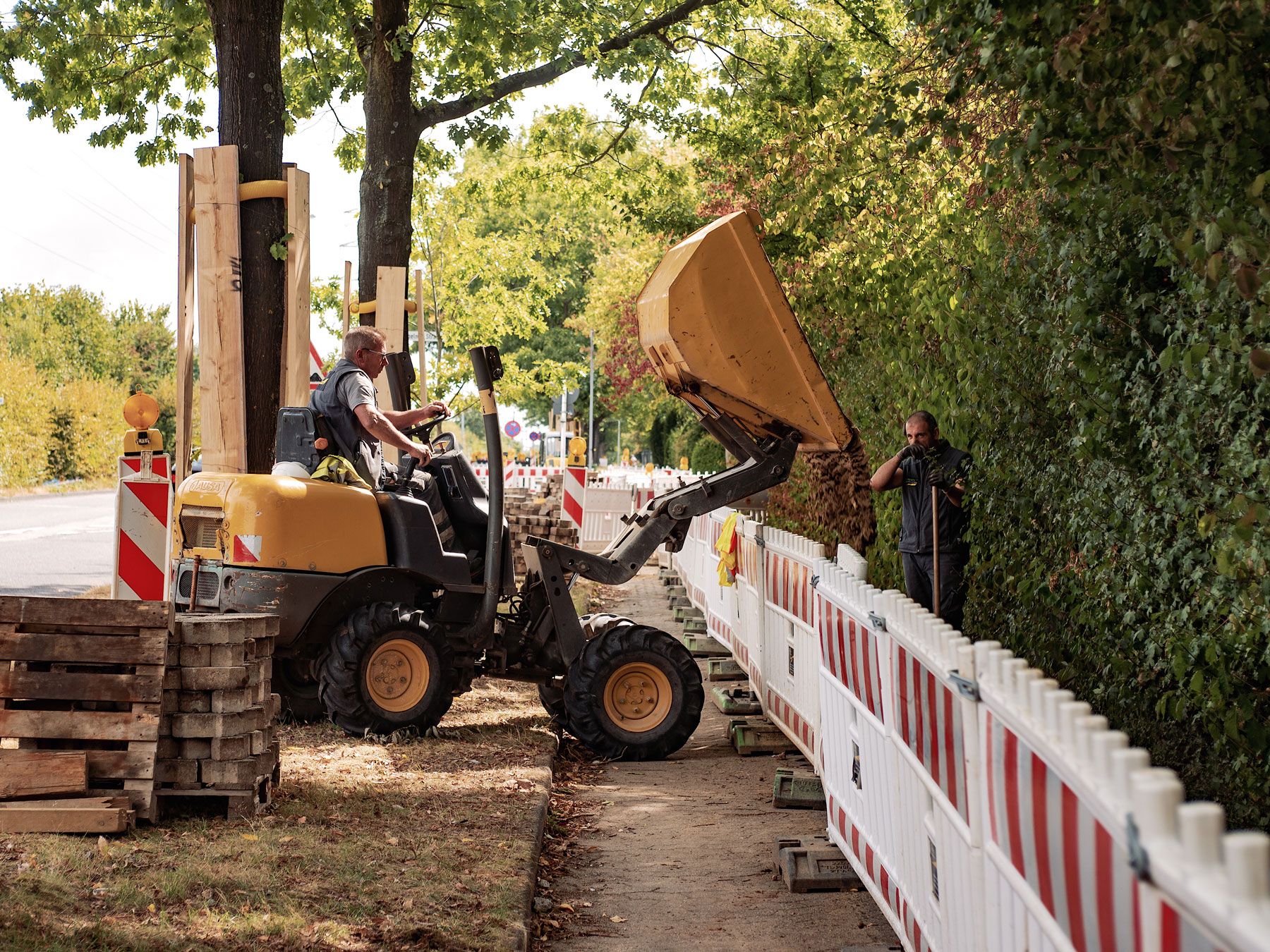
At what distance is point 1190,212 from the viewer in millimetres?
4719

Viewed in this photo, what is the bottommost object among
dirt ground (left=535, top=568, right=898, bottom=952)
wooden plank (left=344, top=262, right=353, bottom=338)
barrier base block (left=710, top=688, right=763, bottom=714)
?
dirt ground (left=535, top=568, right=898, bottom=952)

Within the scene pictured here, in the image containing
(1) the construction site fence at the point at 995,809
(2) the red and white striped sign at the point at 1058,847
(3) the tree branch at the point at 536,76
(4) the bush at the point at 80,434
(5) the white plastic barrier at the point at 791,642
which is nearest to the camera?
(1) the construction site fence at the point at 995,809

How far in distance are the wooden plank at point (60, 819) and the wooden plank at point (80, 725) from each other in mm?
297

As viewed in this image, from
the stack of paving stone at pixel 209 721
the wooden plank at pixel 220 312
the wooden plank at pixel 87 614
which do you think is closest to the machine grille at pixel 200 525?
the wooden plank at pixel 220 312

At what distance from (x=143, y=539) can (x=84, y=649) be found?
5.03 feet

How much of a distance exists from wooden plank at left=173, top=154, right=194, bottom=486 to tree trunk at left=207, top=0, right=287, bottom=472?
46 cm

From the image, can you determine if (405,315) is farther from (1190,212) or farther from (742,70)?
(1190,212)

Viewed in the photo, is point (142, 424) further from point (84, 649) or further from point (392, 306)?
point (84, 649)

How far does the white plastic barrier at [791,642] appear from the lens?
753 cm

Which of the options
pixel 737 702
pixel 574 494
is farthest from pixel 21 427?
pixel 737 702

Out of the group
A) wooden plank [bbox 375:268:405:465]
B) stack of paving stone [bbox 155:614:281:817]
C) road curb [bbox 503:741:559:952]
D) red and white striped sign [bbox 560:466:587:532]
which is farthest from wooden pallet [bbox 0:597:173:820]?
red and white striped sign [bbox 560:466:587:532]

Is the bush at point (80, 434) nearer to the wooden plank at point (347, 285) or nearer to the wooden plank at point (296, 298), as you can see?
the wooden plank at point (347, 285)

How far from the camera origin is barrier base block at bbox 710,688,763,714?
31.7 feet

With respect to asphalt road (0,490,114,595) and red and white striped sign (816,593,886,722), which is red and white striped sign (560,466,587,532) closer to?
asphalt road (0,490,114,595)
